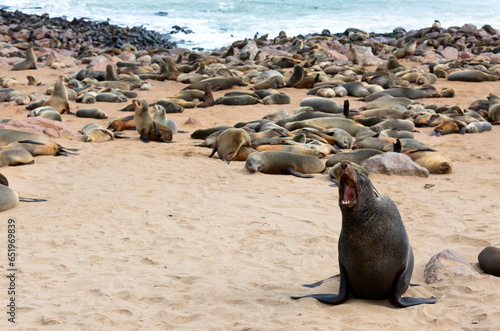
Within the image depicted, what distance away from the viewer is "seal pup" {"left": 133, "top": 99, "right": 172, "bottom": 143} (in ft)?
30.5

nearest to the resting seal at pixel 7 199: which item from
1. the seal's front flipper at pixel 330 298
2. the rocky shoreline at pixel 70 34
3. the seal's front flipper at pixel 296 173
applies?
the seal's front flipper at pixel 296 173

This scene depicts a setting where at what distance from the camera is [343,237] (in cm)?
318

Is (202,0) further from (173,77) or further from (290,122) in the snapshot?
(290,122)

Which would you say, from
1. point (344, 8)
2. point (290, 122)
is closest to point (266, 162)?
point (290, 122)

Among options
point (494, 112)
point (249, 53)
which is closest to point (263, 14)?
point (249, 53)

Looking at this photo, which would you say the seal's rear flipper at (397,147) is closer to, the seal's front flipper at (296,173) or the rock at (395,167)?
the rock at (395,167)

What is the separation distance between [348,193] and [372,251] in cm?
40

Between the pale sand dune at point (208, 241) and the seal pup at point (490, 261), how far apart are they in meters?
0.19

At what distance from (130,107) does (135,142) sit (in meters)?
2.93

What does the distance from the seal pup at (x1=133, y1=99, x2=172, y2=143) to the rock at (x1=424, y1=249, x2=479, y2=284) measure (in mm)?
6153

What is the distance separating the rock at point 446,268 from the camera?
12.0 feet

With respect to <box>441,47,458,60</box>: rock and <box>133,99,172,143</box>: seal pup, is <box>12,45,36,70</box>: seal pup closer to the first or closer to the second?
<box>133,99,172,143</box>: seal pup

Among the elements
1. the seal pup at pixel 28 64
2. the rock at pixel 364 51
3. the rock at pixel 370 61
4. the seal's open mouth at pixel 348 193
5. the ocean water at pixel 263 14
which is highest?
the ocean water at pixel 263 14

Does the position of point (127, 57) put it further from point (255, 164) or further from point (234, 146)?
point (255, 164)
